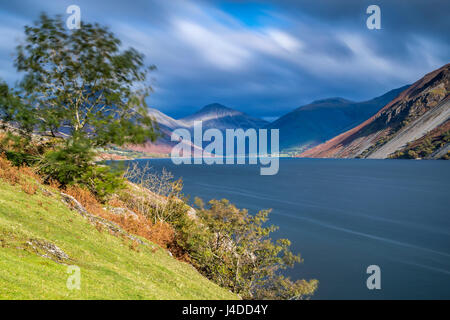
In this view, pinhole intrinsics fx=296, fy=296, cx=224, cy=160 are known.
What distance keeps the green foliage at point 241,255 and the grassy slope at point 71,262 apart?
605 cm

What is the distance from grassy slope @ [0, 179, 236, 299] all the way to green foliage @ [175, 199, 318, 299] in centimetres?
605

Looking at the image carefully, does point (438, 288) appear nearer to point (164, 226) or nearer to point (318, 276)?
point (318, 276)

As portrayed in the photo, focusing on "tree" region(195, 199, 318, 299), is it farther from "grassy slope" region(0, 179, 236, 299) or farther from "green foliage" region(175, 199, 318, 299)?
"grassy slope" region(0, 179, 236, 299)

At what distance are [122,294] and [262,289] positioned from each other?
1985 cm

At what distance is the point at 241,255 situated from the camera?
32469mm

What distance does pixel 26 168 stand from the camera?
29547 mm

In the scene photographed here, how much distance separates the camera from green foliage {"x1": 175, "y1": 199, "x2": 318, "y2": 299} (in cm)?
3077

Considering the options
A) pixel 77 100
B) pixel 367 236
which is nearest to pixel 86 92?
pixel 77 100

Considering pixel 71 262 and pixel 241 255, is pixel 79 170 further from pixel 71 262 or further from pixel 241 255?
pixel 241 255

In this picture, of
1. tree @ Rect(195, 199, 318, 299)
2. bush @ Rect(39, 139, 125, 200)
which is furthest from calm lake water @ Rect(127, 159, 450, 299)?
bush @ Rect(39, 139, 125, 200)

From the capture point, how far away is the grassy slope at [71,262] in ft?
43.0

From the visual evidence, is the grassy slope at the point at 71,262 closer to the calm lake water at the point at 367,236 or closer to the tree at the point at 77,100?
the tree at the point at 77,100

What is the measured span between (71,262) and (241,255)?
19051 mm
